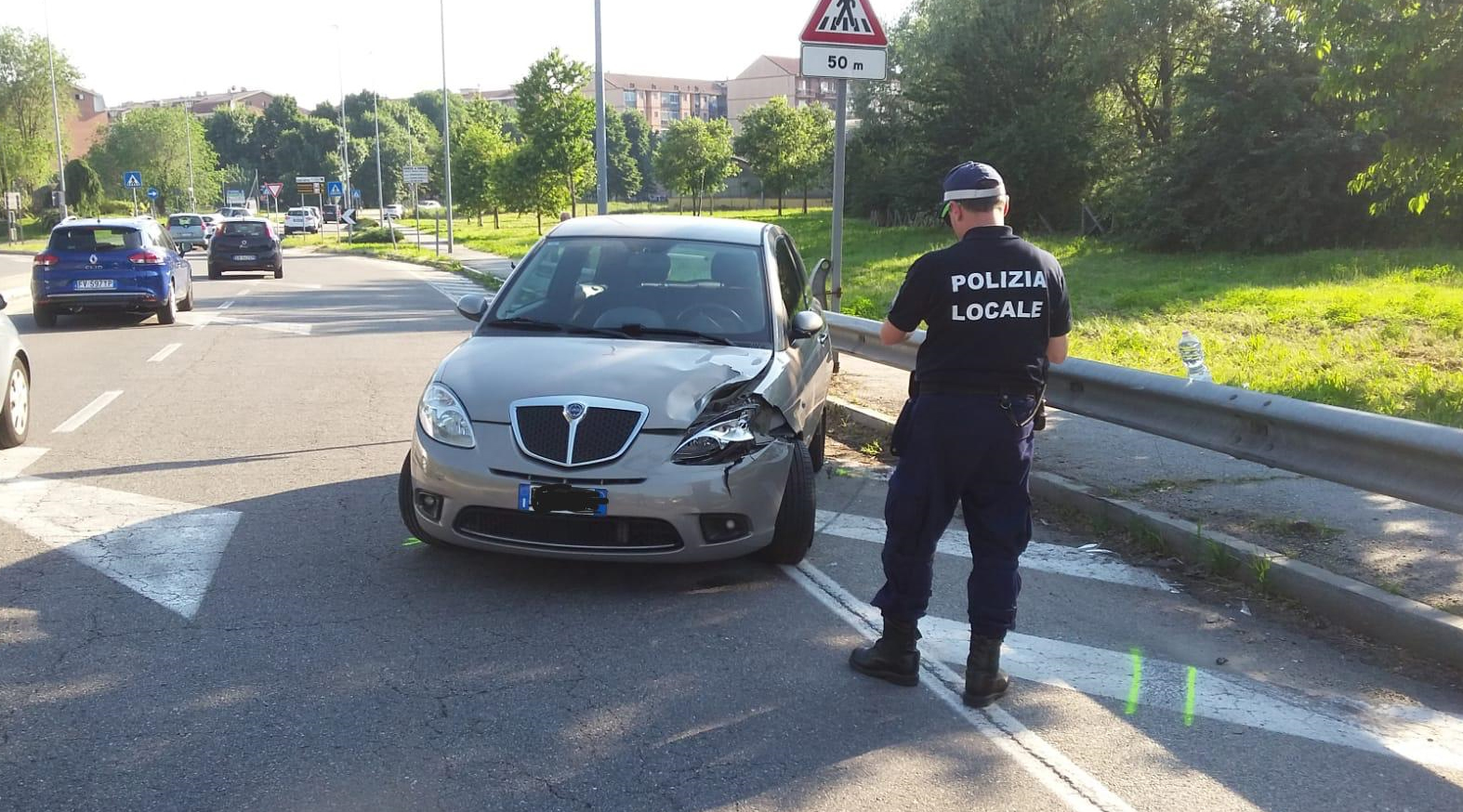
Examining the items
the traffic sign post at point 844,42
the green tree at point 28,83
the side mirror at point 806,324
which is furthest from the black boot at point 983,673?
the green tree at point 28,83

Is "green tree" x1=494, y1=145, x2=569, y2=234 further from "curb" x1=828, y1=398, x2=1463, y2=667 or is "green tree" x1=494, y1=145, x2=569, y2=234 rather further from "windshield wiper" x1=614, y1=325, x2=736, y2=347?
"curb" x1=828, y1=398, x2=1463, y2=667

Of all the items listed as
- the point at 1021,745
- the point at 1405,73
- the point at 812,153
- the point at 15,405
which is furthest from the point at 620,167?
the point at 1021,745

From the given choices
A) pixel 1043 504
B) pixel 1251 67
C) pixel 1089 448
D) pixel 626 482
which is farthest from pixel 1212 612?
pixel 1251 67

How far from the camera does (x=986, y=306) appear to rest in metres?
4.09

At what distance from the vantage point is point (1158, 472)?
747cm

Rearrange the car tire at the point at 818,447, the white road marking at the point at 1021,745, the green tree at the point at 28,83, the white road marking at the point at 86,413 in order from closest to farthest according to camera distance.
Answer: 1. the white road marking at the point at 1021,745
2. the car tire at the point at 818,447
3. the white road marking at the point at 86,413
4. the green tree at the point at 28,83

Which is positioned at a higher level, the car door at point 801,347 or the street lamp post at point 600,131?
the street lamp post at point 600,131

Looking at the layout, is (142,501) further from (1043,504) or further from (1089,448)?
(1089,448)

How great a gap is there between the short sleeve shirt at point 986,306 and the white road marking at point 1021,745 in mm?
1092

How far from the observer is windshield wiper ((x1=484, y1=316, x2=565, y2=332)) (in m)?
6.21

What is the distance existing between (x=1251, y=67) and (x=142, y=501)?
25.5 meters

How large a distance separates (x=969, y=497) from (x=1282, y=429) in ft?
7.64

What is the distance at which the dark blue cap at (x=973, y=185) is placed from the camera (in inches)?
162

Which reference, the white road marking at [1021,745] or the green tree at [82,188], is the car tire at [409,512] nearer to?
the white road marking at [1021,745]
